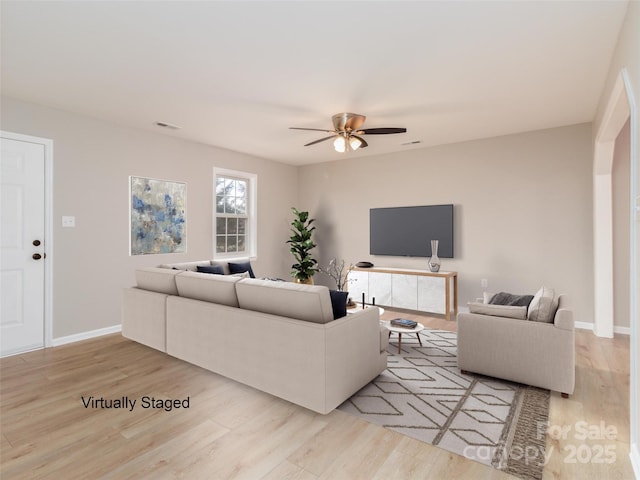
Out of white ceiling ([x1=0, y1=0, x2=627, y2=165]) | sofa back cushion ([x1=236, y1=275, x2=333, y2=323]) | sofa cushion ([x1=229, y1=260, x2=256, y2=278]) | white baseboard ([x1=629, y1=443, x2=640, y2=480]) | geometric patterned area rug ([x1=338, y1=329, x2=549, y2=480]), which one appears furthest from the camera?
sofa cushion ([x1=229, y1=260, x2=256, y2=278])

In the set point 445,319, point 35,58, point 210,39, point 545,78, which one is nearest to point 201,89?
point 210,39

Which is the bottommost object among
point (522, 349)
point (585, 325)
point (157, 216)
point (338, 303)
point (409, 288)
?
point (585, 325)

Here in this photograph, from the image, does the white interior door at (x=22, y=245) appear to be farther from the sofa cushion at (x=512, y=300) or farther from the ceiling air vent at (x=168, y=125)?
the sofa cushion at (x=512, y=300)

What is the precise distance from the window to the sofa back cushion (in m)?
3.01

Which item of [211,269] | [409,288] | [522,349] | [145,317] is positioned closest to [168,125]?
[211,269]

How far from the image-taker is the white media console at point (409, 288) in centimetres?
482

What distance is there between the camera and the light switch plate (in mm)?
3771

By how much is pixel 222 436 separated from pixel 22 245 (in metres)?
3.05

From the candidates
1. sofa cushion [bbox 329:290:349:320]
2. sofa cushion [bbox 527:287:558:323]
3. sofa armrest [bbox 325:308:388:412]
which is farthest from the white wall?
sofa cushion [bbox 329:290:349:320]

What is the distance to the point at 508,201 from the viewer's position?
474 cm

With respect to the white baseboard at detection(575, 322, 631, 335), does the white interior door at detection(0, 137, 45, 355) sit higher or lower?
higher

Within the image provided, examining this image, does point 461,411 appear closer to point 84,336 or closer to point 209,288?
point 209,288

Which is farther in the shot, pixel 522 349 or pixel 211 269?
pixel 211 269

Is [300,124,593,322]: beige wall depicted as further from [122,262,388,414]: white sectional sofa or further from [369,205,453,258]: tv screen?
[122,262,388,414]: white sectional sofa
